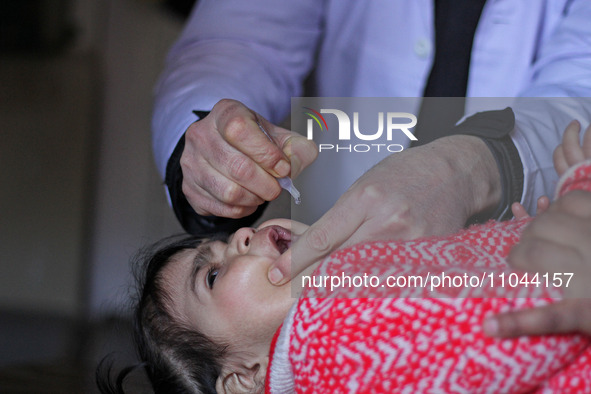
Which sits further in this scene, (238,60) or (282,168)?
(238,60)

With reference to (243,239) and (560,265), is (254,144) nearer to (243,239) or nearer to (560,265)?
(243,239)

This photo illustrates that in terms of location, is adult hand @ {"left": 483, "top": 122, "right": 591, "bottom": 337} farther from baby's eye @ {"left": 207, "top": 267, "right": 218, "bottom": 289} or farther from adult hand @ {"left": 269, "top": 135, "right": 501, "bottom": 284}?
baby's eye @ {"left": 207, "top": 267, "right": 218, "bottom": 289}

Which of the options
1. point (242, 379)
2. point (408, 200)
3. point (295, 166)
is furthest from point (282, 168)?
point (242, 379)

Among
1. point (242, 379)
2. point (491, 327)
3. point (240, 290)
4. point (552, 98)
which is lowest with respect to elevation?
point (242, 379)

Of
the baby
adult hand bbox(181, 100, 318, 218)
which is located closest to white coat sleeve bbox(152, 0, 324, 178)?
adult hand bbox(181, 100, 318, 218)

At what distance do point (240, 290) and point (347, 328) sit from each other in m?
0.17

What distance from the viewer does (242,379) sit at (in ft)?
1.92

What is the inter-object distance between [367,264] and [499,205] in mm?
157

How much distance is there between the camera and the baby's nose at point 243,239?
1.88ft

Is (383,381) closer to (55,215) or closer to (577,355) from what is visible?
(577,355)

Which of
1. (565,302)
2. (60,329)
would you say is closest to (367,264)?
(565,302)

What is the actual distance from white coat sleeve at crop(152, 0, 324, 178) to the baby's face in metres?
0.19

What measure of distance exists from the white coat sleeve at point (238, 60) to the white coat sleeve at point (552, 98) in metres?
0.34

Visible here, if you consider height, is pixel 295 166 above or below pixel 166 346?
above
